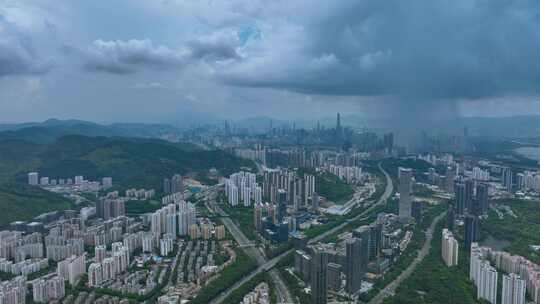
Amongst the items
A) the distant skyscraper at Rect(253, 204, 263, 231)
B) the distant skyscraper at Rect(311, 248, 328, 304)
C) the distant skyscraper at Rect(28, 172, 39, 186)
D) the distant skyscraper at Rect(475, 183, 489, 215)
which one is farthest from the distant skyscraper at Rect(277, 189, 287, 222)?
the distant skyscraper at Rect(28, 172, 39, 186)

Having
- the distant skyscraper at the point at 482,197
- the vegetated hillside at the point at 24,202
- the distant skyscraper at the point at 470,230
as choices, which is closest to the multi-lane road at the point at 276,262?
the distant skyscraper at the point at 482,197

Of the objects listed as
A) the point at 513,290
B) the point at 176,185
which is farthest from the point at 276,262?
the point at 176,185

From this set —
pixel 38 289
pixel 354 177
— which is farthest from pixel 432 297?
pixel 354 177

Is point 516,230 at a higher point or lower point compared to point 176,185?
lower

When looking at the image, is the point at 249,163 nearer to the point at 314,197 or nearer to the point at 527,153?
the point at 314,197

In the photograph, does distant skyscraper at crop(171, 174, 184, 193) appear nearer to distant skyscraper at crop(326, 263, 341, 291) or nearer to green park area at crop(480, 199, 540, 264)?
distant skyscraper at crop(326, 263, 341, 291)

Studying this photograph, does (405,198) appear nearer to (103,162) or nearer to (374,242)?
(374,242)
